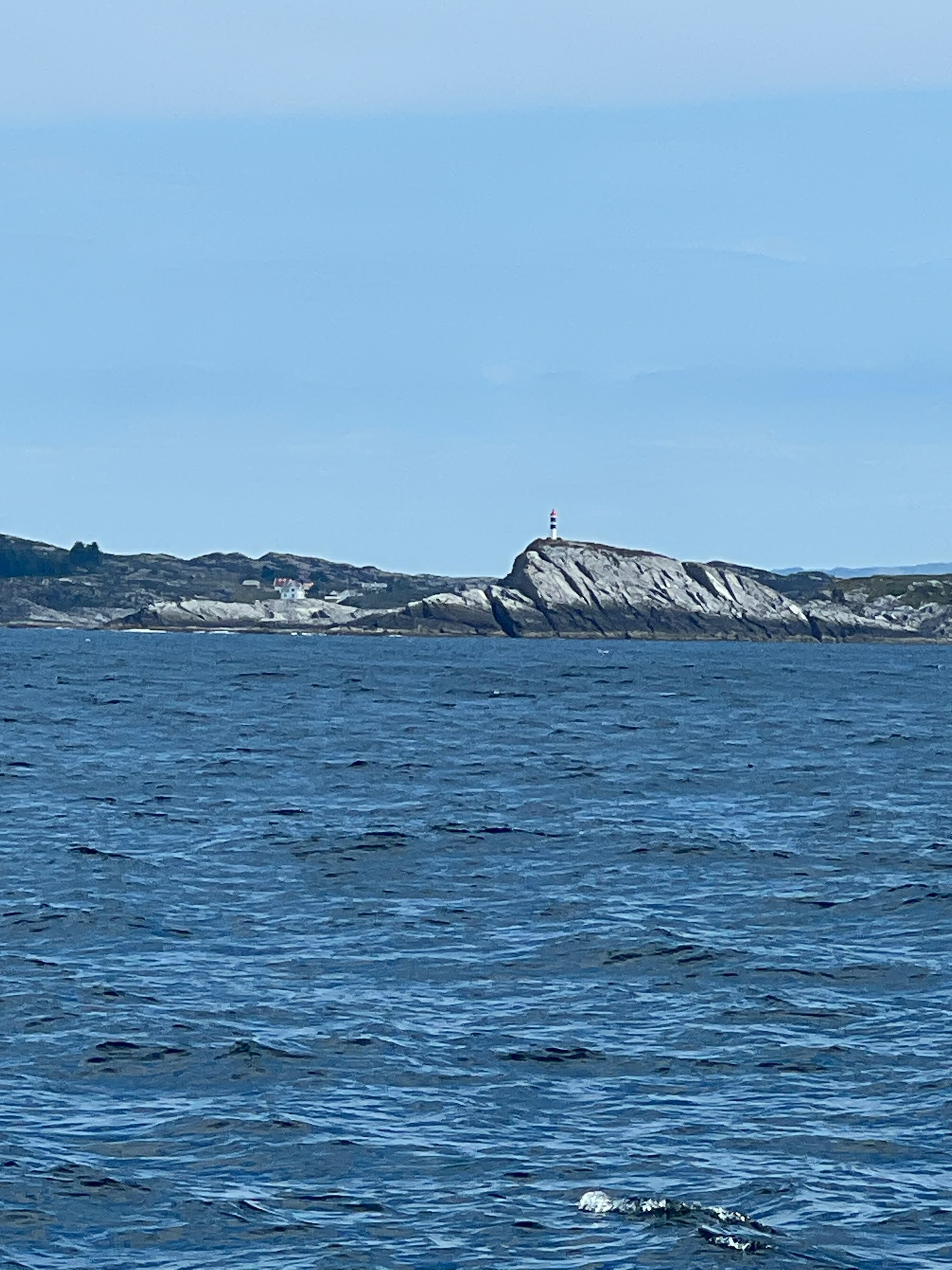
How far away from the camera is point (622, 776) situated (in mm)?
58406

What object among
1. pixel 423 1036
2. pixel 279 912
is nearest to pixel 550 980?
pixel 423 1036

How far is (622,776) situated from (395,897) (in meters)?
25.8

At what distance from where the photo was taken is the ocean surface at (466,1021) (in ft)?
55.2

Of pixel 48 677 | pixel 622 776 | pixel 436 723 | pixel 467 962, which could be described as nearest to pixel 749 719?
pixel 436 723

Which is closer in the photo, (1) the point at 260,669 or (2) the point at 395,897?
(2) the point at 395,897

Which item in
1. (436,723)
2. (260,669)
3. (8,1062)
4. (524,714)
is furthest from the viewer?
(260,669)

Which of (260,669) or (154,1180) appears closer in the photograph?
(154,1180)

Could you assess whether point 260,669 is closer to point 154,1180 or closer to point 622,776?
point 622,776

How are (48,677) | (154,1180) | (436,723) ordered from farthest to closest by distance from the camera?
1. (48,677)
2. (436,723)
3. (154,1180)

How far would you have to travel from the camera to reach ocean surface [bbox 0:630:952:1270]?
55.2 feet

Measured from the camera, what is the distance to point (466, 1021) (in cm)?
2388

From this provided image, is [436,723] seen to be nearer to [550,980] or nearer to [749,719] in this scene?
[749,719]

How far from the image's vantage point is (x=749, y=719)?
9369 centimetres

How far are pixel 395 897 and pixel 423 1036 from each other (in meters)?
10.5
